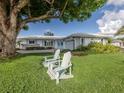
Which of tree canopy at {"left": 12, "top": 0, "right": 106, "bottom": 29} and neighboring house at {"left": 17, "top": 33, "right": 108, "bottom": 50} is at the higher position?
tree canopy at {"left": 12, "top": 0, "right": 106, "bottom": 29}

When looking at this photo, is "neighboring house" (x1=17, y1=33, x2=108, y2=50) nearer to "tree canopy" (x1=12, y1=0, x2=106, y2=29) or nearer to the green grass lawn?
"tree canopy" (x1=12, y1=0, x2=106, y2=29)

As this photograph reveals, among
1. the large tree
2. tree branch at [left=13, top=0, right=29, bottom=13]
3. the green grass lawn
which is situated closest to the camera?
the green grass lawn

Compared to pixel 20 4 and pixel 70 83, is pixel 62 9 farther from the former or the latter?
pixel 70 83

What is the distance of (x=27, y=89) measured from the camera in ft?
33.3

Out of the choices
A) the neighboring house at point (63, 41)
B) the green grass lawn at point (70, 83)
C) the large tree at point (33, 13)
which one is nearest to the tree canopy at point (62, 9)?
the large tree at point (33, 13)

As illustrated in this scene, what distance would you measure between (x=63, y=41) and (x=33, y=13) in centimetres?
3364

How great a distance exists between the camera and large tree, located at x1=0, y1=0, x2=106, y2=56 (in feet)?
79.7

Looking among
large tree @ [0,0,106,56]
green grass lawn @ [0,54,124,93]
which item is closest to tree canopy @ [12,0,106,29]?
large tree @ [0,0,106,56]

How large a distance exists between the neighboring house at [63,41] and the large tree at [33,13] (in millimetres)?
23863

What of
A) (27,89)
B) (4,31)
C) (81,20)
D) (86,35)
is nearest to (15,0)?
(4,31)

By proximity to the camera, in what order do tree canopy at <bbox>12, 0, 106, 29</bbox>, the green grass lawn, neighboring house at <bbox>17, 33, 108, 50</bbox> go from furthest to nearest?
neighboring house at <bbox>17, 33, 108, 50</bbox>, tree canopy at <bbox>12, 0, 106, 29</bbox>, the green grass lawn

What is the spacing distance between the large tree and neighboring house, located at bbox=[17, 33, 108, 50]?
23863 mm

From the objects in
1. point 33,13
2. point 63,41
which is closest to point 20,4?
point 33,13

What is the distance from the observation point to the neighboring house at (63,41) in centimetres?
5422
